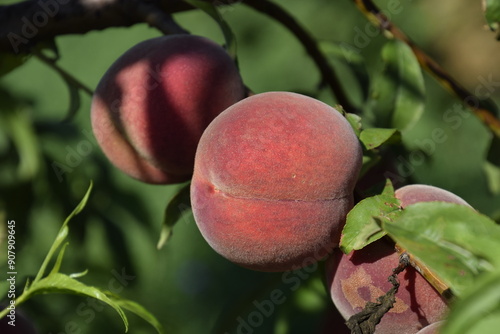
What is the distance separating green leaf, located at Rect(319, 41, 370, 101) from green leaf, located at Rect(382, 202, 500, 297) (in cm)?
73

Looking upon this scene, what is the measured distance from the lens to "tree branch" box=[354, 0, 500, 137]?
92cm

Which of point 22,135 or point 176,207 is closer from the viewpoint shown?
point 176,207

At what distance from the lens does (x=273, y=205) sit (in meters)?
0.70

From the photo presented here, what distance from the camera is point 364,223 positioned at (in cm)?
67

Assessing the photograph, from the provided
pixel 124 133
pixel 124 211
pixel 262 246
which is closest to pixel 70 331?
pixel 124 211

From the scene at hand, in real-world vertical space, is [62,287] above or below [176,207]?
above

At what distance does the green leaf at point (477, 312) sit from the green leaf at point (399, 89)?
2.02 feet

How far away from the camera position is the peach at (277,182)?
699mm
